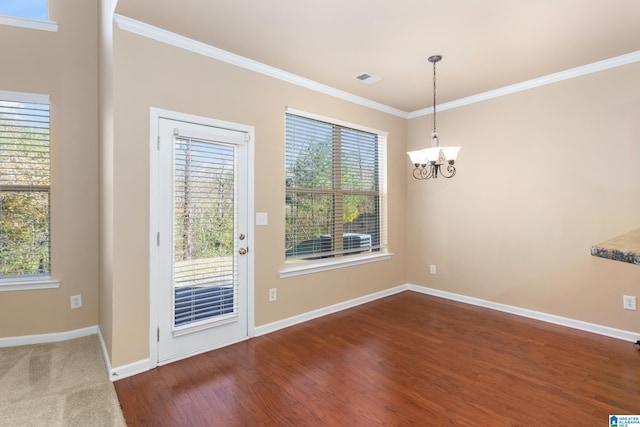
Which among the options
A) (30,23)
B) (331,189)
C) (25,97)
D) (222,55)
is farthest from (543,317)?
(30,23)

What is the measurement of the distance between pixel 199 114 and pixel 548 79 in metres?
3.82

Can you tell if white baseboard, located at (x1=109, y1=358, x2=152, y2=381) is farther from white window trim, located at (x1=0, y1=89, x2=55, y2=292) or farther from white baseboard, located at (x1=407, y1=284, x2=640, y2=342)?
white baseboard, located at (x1=407, y1=284, x2=640, y2=342)

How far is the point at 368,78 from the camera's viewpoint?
139 inches

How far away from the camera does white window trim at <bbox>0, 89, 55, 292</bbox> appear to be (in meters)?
2.90

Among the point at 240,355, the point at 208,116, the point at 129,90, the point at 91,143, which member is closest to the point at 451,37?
the point at 208,116

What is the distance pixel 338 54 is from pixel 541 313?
3693mm

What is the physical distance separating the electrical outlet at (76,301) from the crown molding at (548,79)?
5.00 metres

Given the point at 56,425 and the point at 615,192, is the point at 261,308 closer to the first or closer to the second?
the point at 56,425

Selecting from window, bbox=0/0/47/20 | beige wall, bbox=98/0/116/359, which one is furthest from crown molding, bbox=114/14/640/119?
window, bbox=0/0/47/20

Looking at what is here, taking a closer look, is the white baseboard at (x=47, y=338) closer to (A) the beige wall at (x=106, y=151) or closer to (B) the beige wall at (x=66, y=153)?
(B) the beige wall at (x=66, y=153)

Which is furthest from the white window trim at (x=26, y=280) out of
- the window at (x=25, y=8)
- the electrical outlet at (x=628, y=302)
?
the electrical outlet at (x=628, y=302)

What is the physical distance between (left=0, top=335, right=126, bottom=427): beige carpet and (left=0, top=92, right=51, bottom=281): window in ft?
2.58

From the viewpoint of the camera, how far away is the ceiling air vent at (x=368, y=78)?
3.45 m

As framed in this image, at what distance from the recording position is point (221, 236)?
2.96 m
